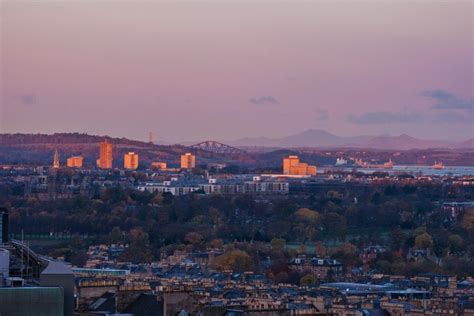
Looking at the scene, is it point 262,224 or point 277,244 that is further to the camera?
point 262,224

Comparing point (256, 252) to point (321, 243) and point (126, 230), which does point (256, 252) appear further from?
point (126, 230)

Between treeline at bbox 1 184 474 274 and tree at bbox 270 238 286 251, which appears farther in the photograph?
tree at bbox 270 238 286 251

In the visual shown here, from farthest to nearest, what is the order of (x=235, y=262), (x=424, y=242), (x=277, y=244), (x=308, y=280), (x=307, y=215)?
1. (x=307, y=215)
2. (x=277, y=244)
3. (x=424, y=242)
4. (x=235, y=262)
5. (x=308, y=280)

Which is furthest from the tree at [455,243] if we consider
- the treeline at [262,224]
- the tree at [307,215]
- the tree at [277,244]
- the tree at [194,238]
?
the tree at [307,215]

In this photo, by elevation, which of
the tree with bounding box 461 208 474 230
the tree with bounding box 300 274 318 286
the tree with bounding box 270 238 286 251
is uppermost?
the tree with bounding box 461 208 474 230

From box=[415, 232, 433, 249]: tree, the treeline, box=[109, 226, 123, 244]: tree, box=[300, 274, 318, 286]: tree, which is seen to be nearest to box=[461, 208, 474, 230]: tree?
the treeline

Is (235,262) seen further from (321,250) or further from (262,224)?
(262,224)

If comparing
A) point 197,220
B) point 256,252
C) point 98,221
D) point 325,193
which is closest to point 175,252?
point 256,252

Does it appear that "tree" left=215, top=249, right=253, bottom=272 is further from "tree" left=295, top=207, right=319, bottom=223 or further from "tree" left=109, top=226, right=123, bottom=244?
"tree" left=295, top=207, right=319, bottom=223

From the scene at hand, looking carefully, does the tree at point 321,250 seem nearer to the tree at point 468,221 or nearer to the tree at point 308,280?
the tree at point 468,221

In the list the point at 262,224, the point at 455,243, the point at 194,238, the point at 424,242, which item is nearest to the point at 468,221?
the point at 262,224

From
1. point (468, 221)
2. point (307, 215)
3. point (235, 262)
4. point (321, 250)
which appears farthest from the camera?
point (307, 215)

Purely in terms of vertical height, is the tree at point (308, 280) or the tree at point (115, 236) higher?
the tree at point (115, 236)
